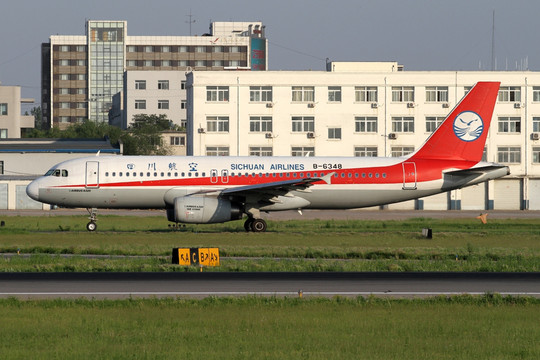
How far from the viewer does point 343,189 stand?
51438mm

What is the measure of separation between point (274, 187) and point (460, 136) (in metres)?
13.1

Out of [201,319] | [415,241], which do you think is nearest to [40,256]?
[201,319]

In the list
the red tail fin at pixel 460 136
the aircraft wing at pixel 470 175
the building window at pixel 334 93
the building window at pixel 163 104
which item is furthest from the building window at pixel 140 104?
the aircraft wing at pixel 470 175

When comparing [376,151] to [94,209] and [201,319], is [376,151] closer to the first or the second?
[94,209]

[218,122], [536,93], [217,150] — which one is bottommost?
[217,150]

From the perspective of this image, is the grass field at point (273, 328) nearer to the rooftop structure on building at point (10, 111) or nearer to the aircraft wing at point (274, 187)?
the aircraft wing at point (274, 187)

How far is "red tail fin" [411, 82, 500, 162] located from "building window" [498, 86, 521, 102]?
36.2 meters

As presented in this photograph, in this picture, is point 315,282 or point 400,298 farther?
point 315,282

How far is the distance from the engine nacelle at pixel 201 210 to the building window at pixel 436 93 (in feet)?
152

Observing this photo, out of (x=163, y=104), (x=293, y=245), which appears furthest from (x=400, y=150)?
(x=163, y=104)

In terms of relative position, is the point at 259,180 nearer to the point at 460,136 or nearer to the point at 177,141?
the point at 460,136

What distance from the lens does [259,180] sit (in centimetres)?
5062

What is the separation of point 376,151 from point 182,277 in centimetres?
6273

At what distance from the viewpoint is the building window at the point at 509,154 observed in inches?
3479
